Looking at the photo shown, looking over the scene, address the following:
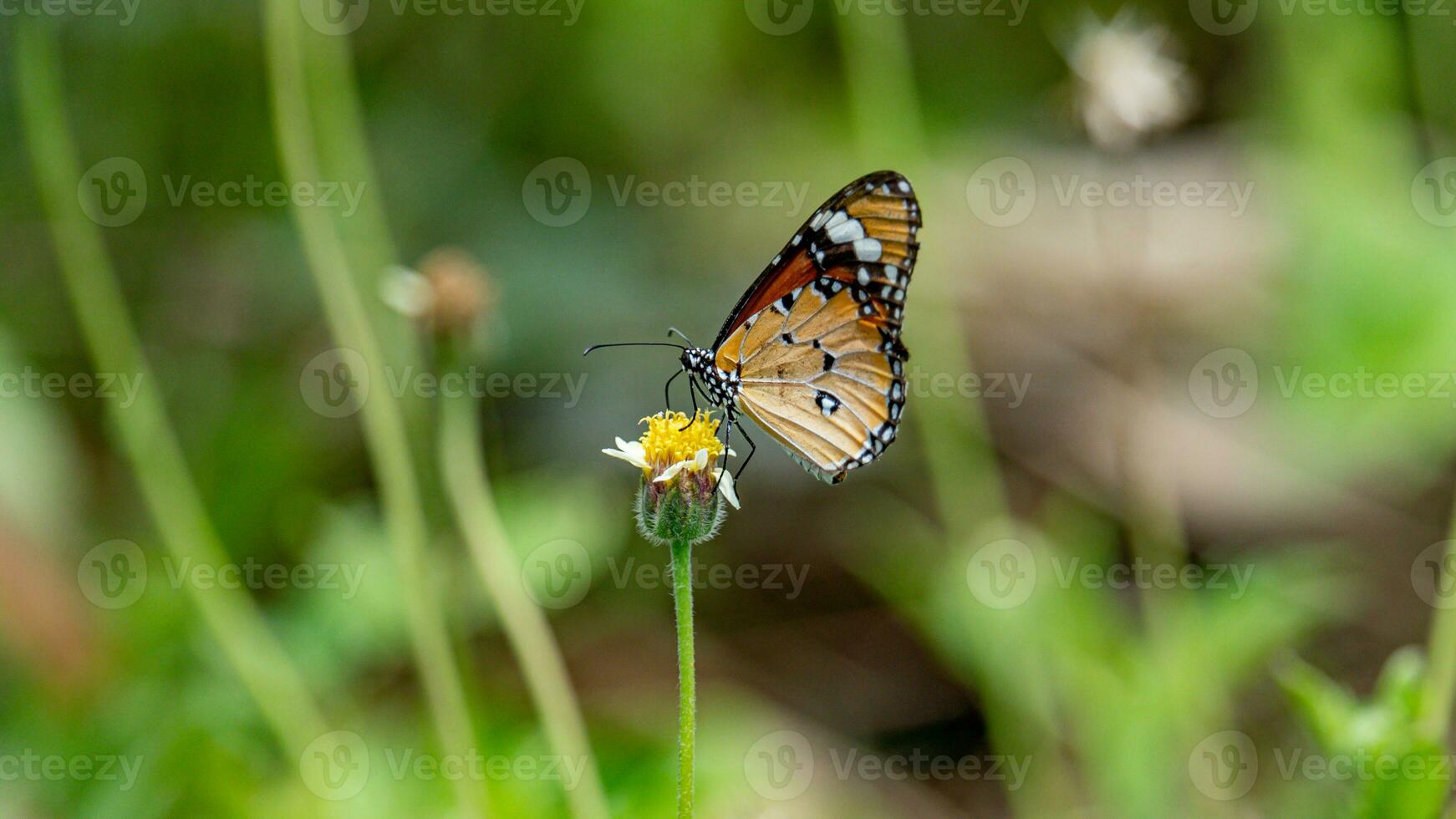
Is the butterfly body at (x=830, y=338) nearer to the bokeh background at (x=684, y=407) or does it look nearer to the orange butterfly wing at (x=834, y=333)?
the orange butterfly wing at (x=834, y=333)

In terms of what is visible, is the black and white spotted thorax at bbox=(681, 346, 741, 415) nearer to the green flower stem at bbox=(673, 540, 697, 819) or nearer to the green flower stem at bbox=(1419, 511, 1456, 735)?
the green flower stem at bbox=(673, 540, 697, 819)

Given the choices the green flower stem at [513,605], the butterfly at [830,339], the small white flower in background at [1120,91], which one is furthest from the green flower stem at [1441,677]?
the small white flower in background at [1120,91]

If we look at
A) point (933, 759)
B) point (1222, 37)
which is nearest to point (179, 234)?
point (933, 759)

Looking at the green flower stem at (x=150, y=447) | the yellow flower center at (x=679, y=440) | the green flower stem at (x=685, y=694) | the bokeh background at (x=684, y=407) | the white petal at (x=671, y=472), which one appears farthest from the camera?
the bokeh background at (x=684, y=407)

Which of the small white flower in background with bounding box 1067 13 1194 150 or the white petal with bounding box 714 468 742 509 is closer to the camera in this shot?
the white petal with bounding box 714 468 742 509

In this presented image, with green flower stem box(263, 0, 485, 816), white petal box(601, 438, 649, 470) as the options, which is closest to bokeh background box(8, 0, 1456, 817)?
green flower stem box(263, 0, 485, 816)

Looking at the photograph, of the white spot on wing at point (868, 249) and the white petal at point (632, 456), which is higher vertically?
the white spot on wing at point (868, 249)

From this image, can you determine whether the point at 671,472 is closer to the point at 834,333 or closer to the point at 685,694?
the point at 685,694

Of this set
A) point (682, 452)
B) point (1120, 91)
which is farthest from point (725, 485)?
point (1120, 91)
